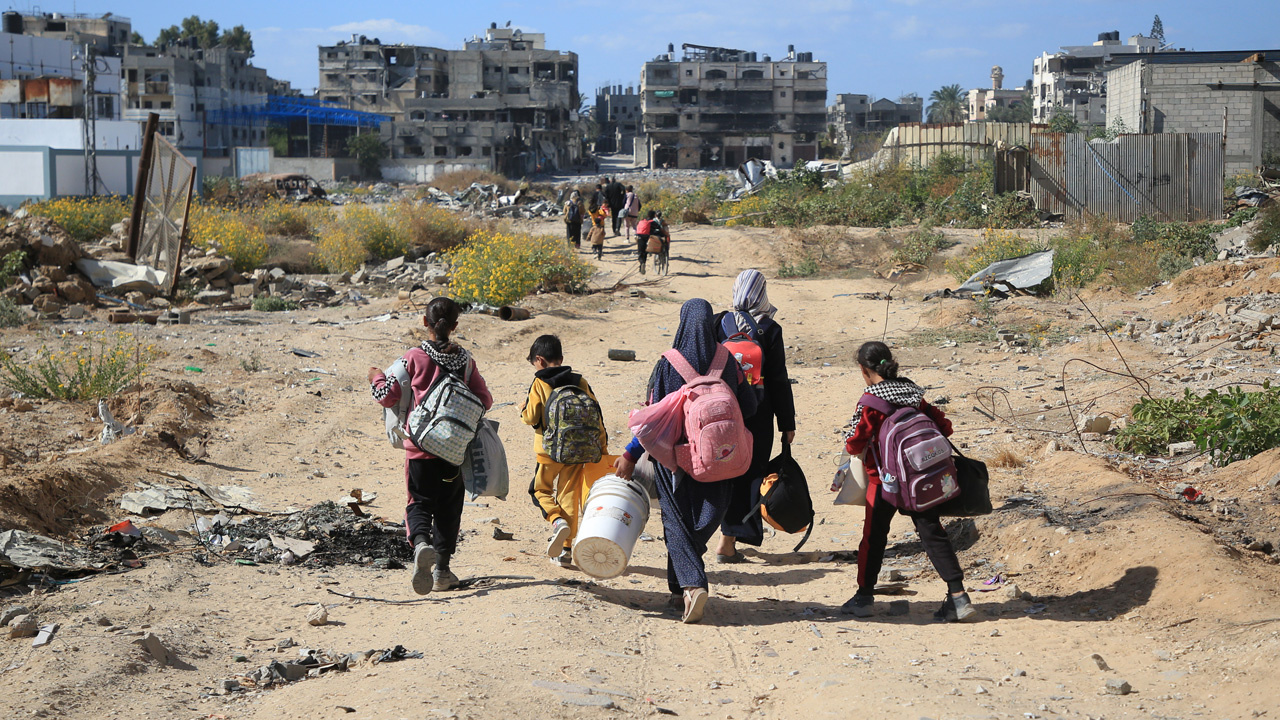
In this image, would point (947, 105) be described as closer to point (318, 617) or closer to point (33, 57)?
point (33, 57)

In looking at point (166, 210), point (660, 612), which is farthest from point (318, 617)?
point (166, 210)

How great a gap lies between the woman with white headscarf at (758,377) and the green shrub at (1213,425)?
2.78 m

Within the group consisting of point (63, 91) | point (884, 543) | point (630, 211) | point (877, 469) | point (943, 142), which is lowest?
point (884, 543)

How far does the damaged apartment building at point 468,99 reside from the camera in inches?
2756

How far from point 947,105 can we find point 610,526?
103 meters

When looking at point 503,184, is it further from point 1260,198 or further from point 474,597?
point 474,597

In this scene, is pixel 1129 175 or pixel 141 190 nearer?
pixel 141 190

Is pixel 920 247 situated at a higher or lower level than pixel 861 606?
higher

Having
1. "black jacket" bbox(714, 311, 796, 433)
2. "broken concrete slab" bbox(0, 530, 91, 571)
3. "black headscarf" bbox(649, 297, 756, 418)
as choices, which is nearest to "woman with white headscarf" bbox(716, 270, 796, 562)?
"black jacket" bbox(714, 311, 796, 433)

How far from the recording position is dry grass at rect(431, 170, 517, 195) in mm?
53094

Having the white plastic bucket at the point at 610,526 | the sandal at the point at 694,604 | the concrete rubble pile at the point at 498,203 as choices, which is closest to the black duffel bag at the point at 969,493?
the sandal at the point at 694,604

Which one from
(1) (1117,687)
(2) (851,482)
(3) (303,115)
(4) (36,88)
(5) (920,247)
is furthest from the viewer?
(3) (303,115)

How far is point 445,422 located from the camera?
15.1 feet

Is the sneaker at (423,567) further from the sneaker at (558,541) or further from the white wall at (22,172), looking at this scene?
the white wall at (22,172)
